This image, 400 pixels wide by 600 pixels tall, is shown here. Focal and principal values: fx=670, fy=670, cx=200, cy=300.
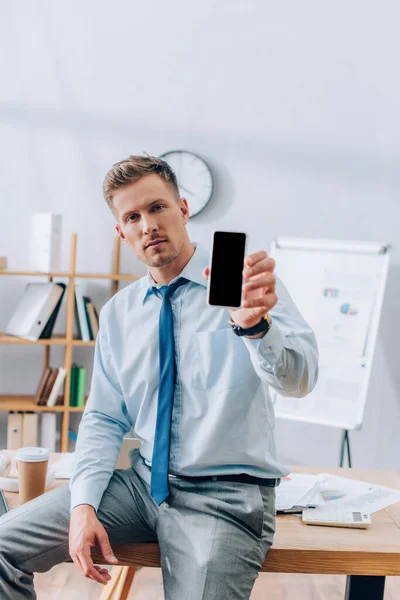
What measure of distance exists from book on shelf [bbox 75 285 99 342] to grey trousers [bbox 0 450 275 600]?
74.2 inches

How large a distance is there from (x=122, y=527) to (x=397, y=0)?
3.15 m

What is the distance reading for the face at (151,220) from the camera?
5.01 ft

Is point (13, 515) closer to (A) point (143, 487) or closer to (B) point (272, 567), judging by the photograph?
(A) point (143, 487)

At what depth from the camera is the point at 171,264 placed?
5.23 feet

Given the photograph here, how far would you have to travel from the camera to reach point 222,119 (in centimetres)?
360

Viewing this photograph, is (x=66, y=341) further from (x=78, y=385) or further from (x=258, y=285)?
(x=258, y=285)

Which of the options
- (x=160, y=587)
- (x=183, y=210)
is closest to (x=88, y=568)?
(x=183, y=210)

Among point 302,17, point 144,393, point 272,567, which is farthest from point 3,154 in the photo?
point 272,567

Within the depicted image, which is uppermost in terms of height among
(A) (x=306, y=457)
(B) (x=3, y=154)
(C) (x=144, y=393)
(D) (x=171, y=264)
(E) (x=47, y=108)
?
(E) (x=47, y=108)

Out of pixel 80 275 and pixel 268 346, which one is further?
pixel 80 275

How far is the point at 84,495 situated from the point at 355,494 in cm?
73

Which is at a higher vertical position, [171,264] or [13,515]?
[171,264]

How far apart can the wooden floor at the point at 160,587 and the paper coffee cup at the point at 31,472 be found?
3.19ft

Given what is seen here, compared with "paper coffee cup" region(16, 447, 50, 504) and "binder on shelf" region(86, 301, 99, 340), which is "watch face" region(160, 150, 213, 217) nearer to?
"binder on shelf" region(86, 301, 99, 340)
